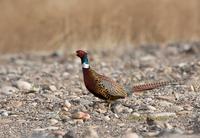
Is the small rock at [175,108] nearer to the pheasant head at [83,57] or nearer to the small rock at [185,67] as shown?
the pheasant head at [83,57]

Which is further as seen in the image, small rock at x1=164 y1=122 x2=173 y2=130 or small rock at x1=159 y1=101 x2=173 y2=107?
small rock at x1=159 y1=101 x2=173 y2=107

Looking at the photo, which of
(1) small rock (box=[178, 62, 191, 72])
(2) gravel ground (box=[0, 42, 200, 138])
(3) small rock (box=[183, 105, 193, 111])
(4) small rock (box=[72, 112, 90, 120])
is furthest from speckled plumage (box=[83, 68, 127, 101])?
(1) small rock (box=[178, 62, 191, 72])

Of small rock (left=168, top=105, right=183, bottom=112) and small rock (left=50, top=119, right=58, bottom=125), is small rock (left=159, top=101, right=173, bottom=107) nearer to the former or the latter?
small rock (left=168, top=105, right=183, bottom=112)

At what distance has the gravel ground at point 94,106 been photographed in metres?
6.89

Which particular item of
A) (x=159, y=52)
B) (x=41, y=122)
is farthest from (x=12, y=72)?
(x=41, y=122)

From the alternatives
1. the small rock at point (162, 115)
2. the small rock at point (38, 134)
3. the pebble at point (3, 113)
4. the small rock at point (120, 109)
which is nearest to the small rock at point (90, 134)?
the small rock at point (38, 134)

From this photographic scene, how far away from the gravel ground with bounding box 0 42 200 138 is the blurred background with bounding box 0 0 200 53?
8.58 feet

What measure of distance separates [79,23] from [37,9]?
827 millimetres

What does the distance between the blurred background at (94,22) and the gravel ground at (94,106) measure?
2616mm

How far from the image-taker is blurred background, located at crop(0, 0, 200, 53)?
14.2 metres

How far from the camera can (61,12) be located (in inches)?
575

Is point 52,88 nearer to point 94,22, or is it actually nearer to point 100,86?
point 100,86

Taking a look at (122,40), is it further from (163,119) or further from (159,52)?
(163,119)

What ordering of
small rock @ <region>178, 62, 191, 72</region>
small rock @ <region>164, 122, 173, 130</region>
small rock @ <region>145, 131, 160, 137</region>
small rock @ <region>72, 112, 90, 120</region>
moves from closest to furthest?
small rock @ <region>145, 131, 160, 137</region>, small rock @ <region>164, 122, 173, 130</region>, small rock @ <region>72, 112, 90, 120</region>, small rock @ <region>178, 62, 191, 72</region>
